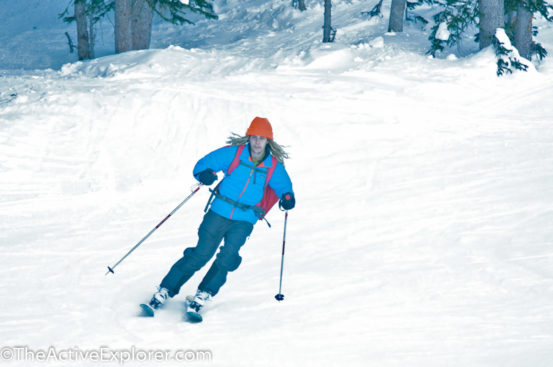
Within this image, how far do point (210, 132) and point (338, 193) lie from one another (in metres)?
3.07

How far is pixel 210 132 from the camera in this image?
1132 centimetres

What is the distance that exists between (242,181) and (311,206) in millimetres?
3572

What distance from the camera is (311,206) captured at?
8.86 metres

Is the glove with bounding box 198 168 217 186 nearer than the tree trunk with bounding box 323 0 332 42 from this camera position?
Yes

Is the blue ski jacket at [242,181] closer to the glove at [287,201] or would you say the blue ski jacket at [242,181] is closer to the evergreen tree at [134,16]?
the glove at [287,201]

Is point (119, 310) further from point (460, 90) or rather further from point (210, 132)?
point (460, 90)

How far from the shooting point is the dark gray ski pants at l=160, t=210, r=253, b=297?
5363mm

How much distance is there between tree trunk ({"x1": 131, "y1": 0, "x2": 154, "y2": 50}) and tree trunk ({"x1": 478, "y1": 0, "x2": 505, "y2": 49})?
29.0 feet

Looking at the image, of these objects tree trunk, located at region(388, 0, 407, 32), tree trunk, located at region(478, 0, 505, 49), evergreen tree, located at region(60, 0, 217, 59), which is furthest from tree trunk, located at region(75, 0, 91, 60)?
tree trunk, located at region(478, 0, 505, 49)

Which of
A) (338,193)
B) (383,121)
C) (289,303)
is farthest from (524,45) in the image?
(289,303)

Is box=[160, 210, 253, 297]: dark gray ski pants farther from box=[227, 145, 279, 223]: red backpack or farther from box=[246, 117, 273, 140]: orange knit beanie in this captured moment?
box=[246, 117, 273, 140]: orange knit beanie

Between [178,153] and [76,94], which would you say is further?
[76,94]

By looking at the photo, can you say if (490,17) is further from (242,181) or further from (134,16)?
(242,181)

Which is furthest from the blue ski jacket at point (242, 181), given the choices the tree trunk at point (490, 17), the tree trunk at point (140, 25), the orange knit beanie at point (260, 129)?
A: the tree trunk at point (140, 25)
